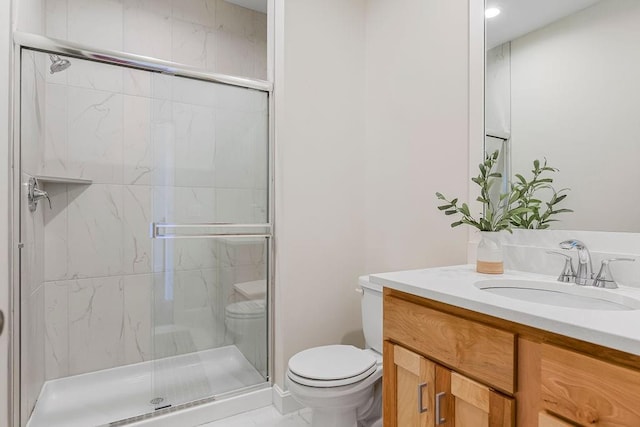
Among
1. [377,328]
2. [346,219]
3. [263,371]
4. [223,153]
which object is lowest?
[263,371]

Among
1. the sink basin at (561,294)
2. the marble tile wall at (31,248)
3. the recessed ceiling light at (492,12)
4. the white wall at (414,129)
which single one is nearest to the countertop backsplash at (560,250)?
the sink basin at (561,294)

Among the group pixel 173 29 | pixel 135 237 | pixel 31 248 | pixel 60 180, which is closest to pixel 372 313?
pixel 135 237

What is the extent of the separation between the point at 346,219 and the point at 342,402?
39.8 inches

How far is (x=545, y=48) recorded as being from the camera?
131 cm

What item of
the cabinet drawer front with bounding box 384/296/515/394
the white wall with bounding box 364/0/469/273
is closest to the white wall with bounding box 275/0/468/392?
the white wall with bounding box 364/0/469/273

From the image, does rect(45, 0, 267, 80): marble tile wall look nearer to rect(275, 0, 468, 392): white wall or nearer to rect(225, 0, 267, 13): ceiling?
rect(225, 0, 267, 13): ceiling

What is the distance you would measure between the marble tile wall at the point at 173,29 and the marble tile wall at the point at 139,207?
255 millimetres

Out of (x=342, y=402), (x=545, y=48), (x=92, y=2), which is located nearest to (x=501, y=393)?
(x=342, y=402)

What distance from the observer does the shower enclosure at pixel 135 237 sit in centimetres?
178

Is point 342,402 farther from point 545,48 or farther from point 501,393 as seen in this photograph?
point 545,48

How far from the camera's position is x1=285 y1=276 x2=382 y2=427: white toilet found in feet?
4.75

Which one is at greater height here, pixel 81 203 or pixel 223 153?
pixel 223 153

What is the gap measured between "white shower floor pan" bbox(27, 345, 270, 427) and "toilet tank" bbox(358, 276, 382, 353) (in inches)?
28.2

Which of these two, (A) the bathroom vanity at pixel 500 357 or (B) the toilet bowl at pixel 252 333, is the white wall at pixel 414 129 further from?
(B) the toilet bowl at pixel 252 333
